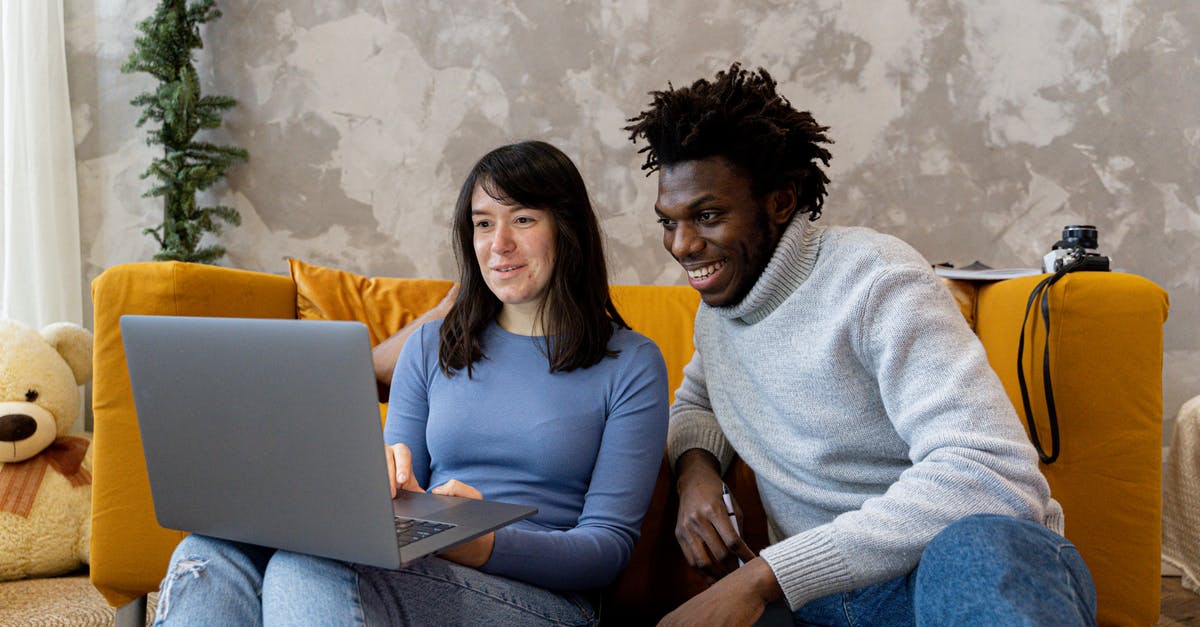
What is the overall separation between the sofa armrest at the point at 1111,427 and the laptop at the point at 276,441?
2.82 feet

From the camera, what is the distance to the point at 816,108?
2461mm

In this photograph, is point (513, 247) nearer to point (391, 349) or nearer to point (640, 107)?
point (391, 349)

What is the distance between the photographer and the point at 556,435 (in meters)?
1.21

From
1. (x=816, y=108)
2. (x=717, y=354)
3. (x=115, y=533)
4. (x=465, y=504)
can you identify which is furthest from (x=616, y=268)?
(x=465, y=504)

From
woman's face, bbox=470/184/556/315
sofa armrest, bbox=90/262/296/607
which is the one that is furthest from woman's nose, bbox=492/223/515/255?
sofa armrest, bbox=90/262/296/607

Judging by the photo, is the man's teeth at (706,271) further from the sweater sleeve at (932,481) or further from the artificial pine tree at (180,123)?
the artificial pine tree at (180,123)

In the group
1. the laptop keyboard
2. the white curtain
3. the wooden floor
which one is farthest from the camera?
the white curtain

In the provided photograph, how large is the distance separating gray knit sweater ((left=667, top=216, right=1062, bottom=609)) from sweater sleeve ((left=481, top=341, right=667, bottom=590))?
113 millimetres

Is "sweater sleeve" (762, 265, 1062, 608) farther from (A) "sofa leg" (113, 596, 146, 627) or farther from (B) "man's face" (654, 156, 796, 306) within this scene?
(A) "sofa leg" (113, 596, 146, 627)

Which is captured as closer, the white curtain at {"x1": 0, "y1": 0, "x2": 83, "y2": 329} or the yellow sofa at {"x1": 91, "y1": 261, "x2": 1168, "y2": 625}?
the yellow sofa at {"x1": 91, "y1": 261, "x2": 1168, "y2": 625}

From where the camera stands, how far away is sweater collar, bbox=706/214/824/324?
1150 mm

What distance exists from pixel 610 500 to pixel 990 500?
1.52 ft

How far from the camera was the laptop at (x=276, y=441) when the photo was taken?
2.47 feet

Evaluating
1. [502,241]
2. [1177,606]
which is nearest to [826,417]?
[502,241]
